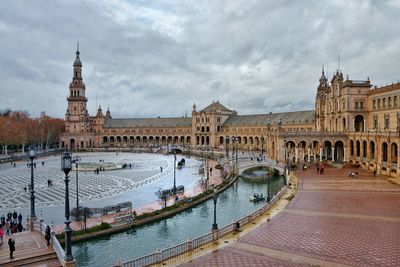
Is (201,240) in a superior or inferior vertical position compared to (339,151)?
inferior

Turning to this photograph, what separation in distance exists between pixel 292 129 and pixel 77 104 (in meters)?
79.5

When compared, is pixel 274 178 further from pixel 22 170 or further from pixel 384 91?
pixel 22 170

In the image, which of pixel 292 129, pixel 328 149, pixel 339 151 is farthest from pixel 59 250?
pixel 292 129

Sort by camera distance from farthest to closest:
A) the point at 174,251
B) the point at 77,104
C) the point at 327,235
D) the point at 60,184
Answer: the point at 77,104, the point at 60,184, the point at 327,235, the point at 174,251

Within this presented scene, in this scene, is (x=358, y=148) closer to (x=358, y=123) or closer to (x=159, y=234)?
(x=358, y=123)

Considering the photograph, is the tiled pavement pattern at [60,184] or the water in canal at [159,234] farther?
the tiled pavement pattern at [60,184]

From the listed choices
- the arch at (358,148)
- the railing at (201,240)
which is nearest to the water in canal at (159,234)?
the railing at (201,240)

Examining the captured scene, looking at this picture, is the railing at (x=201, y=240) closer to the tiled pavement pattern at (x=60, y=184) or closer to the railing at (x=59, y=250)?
the railing at (x=59, y=250)

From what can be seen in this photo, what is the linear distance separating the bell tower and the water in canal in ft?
331

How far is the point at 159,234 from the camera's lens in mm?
29094

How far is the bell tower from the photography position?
13100 centimetres

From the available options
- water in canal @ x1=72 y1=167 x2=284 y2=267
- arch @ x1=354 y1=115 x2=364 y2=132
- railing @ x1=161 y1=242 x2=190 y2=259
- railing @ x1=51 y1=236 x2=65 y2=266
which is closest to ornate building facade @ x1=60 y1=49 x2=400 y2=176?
arch @ x1=354 y1=115 x2=364 y2=132

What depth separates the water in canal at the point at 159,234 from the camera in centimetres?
2448

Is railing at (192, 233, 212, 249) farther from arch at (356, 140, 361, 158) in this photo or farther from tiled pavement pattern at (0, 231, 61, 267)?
arch at (356, 140, 361, 158)
